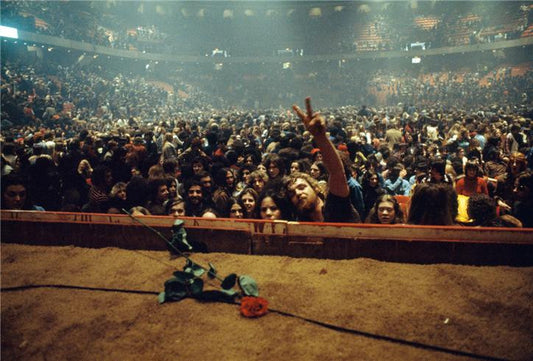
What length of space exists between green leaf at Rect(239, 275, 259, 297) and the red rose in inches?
3.2

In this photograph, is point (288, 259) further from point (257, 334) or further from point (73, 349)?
point (73, 349)

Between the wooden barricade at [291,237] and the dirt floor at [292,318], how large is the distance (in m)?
0.13

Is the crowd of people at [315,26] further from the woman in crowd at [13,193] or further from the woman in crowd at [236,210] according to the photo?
the woman in crowd at [236,210]

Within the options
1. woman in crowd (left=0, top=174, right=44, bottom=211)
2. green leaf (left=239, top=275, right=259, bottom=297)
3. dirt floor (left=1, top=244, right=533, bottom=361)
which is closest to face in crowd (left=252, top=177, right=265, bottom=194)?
dirt floor (left=1, top=244, right=533, bottom=361)

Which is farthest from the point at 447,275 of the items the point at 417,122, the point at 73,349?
the point at 417,122

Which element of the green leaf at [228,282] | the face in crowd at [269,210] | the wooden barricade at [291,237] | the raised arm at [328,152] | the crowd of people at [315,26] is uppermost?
the crowd of people at [315,26]

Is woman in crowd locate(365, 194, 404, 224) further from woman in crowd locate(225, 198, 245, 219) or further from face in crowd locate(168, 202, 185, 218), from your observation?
face in crowd locate(168, 202, 185, 218)

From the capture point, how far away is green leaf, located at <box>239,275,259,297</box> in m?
2.61

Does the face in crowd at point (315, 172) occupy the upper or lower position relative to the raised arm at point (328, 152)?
lower

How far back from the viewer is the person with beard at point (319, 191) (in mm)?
3033

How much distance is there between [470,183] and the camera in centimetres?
507

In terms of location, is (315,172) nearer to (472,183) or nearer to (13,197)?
(472,183)

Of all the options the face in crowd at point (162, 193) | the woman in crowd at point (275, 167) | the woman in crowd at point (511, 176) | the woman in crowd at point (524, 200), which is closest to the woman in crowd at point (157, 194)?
the face in crowd at point (162, 193)

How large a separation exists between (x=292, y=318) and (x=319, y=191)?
1619 millimetres
